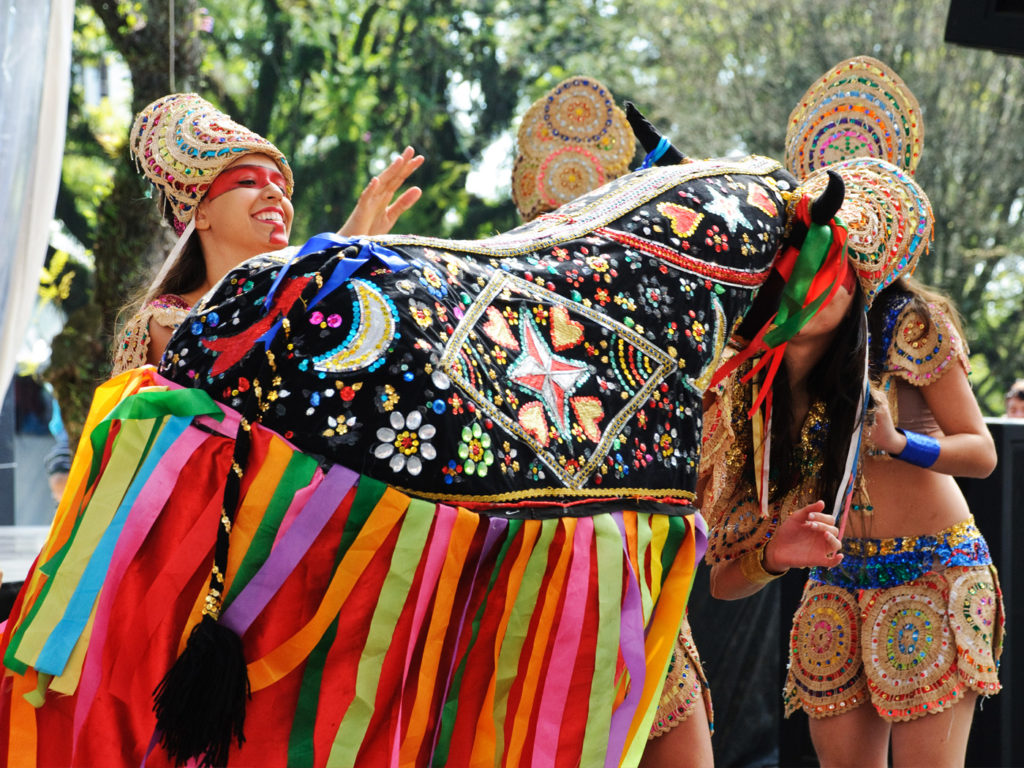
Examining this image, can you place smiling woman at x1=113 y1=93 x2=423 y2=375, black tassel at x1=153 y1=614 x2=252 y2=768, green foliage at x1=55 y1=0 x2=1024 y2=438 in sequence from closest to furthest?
black tassel at x1=153 y1=614 x2=252 y2=768 → smiling woman at x1=113 y1=93 x2=423 y2=375 → green foliage at x1=55 y1=0 x2=1024 y2=438

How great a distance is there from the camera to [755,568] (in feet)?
7.21

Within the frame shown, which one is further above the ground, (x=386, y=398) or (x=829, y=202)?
(x=829, y=202)

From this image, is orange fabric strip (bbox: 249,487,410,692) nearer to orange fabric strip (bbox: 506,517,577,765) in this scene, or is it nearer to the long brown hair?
orange fabric strip (bbox: 506,517,577,765)

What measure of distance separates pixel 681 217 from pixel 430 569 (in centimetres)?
62

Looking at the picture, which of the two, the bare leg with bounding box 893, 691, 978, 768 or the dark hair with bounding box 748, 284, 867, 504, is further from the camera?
the bare leg with bounding box 893, 691, 978, 768

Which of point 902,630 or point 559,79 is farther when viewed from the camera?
point 559,79

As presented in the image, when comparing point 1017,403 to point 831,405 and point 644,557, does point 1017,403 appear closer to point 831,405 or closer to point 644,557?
point 831,405

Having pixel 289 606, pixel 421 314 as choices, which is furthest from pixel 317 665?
pixel 421 314

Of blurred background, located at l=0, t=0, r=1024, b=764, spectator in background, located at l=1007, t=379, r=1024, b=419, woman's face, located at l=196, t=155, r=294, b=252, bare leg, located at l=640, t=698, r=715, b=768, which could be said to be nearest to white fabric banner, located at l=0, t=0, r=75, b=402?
woman's face, located at l=196, t=155, r=294, b=252

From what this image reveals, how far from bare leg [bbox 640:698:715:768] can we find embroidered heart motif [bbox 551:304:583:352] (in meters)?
1.26

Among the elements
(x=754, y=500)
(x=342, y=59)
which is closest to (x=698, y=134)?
(x=342, y=59)

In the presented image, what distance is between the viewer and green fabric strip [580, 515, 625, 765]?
4.32 feet

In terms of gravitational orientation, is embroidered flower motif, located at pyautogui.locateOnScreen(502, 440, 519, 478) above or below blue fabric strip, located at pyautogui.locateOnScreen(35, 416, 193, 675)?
above

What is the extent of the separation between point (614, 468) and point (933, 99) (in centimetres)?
1365
